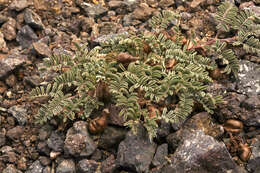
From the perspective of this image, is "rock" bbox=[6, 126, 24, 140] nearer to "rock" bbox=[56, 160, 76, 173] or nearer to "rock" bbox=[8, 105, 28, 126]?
"rock" bbox=[8, 105, 28, 126]

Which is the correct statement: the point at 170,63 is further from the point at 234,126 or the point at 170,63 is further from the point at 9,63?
the point at 9,63

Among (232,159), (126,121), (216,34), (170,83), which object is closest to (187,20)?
(216,34)

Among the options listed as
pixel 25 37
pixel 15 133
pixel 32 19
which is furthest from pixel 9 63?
pixel 15 133

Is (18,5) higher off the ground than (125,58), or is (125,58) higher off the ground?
(18,5)

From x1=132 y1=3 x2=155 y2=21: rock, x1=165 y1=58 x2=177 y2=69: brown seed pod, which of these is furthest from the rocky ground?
x1=165 y1=58 x2=177 y2=69: brown seed pod

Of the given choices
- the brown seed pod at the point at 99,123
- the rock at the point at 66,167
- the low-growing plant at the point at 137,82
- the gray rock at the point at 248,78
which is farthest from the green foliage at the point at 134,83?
the rock at the point at 66,167

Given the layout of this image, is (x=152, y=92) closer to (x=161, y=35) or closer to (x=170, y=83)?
(x=170, y=83)
